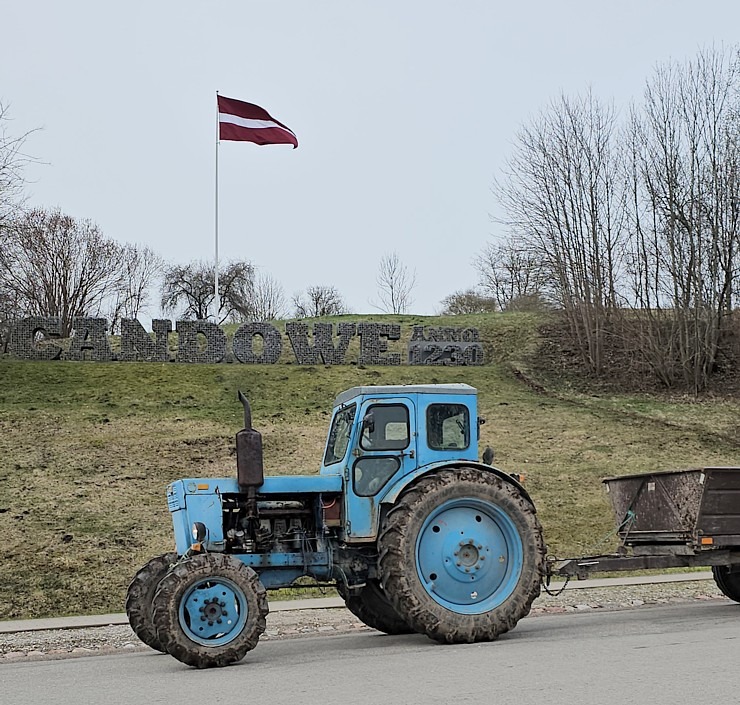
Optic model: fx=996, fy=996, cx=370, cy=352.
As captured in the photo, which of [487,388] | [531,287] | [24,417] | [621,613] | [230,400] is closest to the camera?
[621,613]

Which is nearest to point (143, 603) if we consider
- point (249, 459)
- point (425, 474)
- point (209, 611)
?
point (209, 611)

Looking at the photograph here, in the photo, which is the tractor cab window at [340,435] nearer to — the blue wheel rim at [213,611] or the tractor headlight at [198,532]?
the tractor headlight at [198,532]

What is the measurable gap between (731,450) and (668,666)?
21.9m

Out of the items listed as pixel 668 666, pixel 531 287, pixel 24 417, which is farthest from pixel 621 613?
pixel 531 287

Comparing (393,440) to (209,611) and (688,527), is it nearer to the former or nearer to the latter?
(209,611)

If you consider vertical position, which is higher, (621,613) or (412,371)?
(412,371)

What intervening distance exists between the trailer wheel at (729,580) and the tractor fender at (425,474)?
392cm

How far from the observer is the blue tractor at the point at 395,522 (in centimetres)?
1023

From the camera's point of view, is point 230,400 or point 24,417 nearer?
point 24,417

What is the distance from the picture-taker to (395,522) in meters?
10.2

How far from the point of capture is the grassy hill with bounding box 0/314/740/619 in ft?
60.7

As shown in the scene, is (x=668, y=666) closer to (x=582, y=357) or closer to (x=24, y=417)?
(x=24, y=417)

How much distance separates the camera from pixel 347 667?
8953 mm

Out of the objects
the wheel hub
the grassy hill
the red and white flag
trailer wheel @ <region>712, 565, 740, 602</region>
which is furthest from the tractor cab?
the red and white flag
